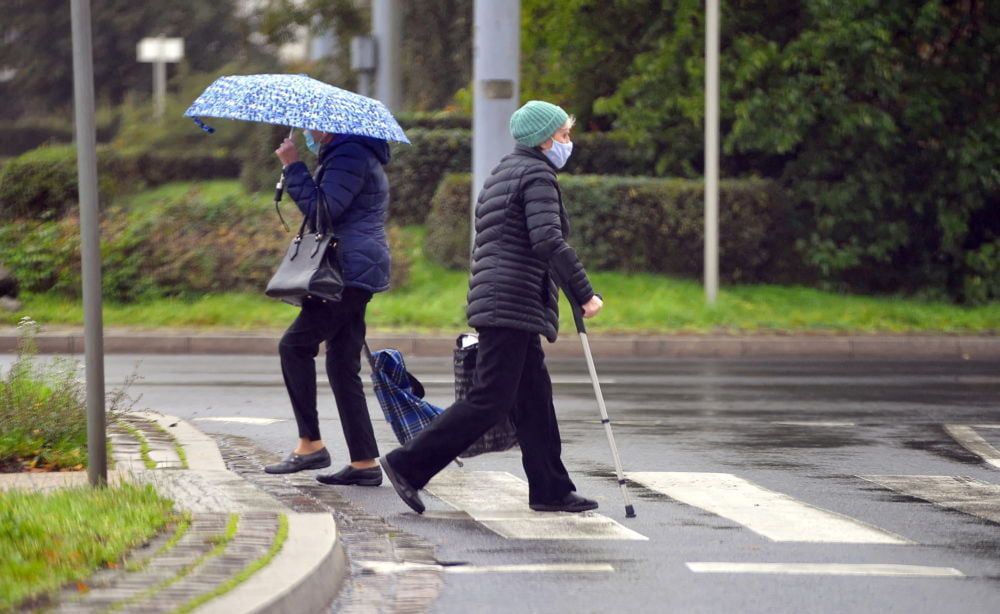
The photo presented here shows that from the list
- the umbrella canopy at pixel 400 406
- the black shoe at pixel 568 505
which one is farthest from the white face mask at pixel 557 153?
the black shoe at pixel 568 505

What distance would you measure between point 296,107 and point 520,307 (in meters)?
1.42

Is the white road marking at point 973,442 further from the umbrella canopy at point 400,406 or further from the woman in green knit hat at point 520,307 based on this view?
the umbrella canopy at point 400,406

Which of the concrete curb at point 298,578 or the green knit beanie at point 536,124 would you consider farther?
the green knit beanie at point 536,124

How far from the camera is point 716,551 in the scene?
19.9 feet

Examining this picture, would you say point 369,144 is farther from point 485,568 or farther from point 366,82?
point 366,82

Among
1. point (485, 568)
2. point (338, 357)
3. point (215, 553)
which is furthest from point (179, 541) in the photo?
point (338, 357)

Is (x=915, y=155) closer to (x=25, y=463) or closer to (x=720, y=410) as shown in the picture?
(x=720, y=410)

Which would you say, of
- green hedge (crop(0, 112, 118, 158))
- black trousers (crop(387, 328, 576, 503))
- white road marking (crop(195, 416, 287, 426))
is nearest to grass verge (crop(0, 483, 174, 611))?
black trousers (crop(387, 328, 576, 503))

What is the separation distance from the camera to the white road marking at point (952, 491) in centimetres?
705

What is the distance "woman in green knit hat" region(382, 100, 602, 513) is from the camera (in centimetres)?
661

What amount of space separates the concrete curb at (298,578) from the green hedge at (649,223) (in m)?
13.1

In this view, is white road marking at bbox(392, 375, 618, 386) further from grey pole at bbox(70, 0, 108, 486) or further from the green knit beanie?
grey pole at bbox(70, 0, 108, 486)

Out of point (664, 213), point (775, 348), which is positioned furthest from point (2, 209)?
point (775, 348)

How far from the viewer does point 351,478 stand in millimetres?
7430
